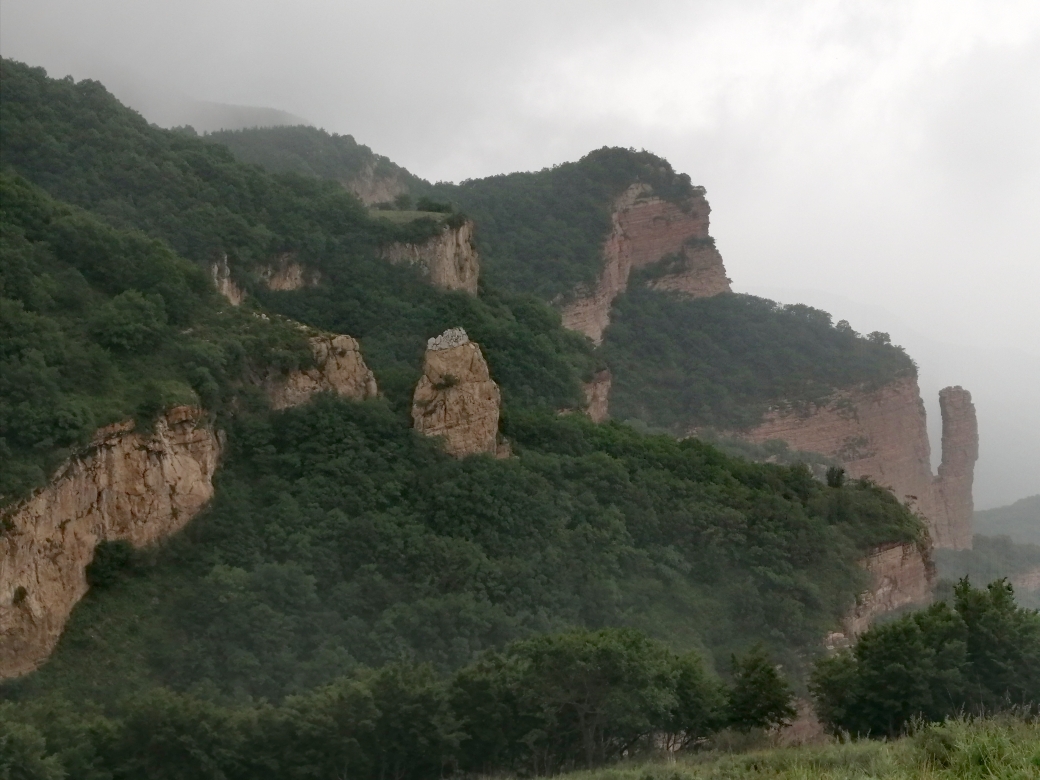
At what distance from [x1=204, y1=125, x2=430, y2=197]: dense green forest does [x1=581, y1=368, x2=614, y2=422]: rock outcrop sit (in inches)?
1232

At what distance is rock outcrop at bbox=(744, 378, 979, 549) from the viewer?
68000 millimetres

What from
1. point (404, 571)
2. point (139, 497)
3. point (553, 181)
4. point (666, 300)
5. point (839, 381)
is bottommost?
point (404, 571)

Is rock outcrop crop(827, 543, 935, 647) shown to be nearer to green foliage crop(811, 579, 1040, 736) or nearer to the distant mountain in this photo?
green foliage crop(811, 579, 1040, 736)

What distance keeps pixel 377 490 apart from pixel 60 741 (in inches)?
495

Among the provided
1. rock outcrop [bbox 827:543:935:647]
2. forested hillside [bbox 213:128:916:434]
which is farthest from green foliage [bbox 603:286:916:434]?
rock outcrop [bbox 827:543:935:647]

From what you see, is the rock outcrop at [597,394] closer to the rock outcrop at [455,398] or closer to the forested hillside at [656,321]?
the rock outcrop at [455,398]

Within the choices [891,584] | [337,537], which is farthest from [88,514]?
[891,584]

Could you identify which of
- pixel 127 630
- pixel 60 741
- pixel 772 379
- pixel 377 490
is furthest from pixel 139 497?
pixel 772 379

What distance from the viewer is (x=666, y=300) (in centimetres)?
7462

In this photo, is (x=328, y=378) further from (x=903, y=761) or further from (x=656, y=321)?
(x=656, y=321)

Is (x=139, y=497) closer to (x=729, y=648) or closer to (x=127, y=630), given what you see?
(x=127, y=630)

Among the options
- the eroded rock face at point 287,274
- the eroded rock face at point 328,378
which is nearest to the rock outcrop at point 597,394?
the eroded rock face at point 287,274

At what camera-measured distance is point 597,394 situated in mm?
49062

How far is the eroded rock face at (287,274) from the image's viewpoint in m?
43.3
